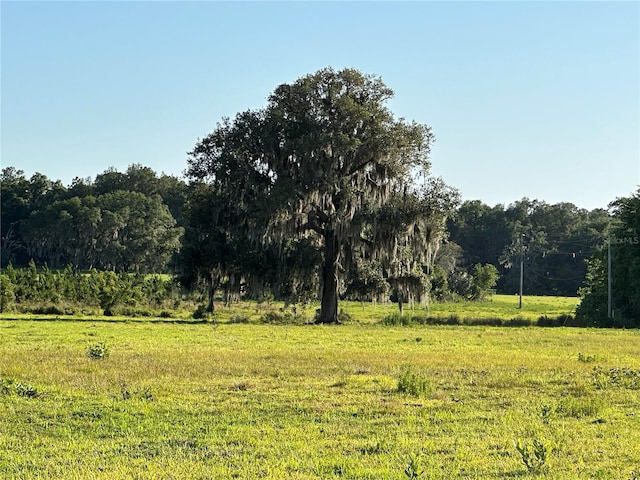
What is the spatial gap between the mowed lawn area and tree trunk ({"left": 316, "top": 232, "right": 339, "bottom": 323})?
1607cm

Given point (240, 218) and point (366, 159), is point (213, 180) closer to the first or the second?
Result: point (240, 218)

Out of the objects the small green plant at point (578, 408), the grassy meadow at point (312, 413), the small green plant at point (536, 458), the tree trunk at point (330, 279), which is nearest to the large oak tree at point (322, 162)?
the tree trunk at point (330, 279)

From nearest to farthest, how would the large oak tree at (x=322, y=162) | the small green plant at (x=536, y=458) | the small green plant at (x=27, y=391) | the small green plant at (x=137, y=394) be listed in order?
the small green plant at (x=536, y=458) < the small green plant at (x=137, y=394) < the small green plant at (x=27, y=391) < the large oak tree at (x=322, y=162)

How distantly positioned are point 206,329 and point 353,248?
9.35 m

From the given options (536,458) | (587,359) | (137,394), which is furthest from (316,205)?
(536,458)

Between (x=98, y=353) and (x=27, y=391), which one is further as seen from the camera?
(x=98, y=353)

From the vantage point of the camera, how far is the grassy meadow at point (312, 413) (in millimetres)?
8328

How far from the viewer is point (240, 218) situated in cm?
3900

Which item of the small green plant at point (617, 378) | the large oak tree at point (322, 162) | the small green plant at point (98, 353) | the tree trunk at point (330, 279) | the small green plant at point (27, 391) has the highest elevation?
the large oak tree at point (322, 162)

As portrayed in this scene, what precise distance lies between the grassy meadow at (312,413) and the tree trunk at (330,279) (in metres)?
15.8

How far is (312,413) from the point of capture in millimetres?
11414

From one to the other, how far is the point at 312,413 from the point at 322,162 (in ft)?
84.6

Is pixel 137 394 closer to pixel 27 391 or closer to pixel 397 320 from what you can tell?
pixel 27 391

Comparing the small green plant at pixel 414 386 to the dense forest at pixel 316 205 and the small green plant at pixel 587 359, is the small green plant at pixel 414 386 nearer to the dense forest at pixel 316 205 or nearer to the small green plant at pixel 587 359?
the small green plant at pixel 587 359
